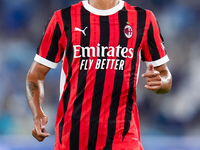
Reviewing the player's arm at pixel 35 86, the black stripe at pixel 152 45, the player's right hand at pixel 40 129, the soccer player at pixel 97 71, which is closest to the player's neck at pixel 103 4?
the soccer player at pixel 97 71

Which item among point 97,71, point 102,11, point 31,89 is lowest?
point 31,89

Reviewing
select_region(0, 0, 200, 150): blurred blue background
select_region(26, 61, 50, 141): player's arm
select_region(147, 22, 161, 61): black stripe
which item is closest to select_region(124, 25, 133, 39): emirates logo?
select_region(147, 22, 161, 61): black stripe

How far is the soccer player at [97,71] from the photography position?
2.67 m

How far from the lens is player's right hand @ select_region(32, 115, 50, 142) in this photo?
2.65 metres

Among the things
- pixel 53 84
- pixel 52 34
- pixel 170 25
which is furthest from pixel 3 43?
pixel 52 34

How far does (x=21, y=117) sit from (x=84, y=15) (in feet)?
12.4

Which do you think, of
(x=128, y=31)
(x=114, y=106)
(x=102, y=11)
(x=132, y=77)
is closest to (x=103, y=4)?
(x=102, y=11)

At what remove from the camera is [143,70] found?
6.34 m

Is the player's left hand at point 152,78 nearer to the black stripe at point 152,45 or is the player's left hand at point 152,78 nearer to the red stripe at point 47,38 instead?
the black stripe at point 152,45

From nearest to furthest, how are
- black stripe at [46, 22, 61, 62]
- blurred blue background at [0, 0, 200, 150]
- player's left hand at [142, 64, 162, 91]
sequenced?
player's left hand at [142, 64, 162, 91]
black stripe at [46, 22, 61, 62]
blurred blue background at [0, 0, 200, 150]

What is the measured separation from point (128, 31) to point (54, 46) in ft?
1.46

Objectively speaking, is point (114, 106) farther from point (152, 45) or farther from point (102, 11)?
point (102, 11)

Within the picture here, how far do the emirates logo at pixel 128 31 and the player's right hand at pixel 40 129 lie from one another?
69cm

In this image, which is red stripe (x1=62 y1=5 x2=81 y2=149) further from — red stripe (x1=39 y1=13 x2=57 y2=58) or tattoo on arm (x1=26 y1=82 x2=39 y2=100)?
tattoo on arm (x1=26 y1=82 x2=39 y2=100)
